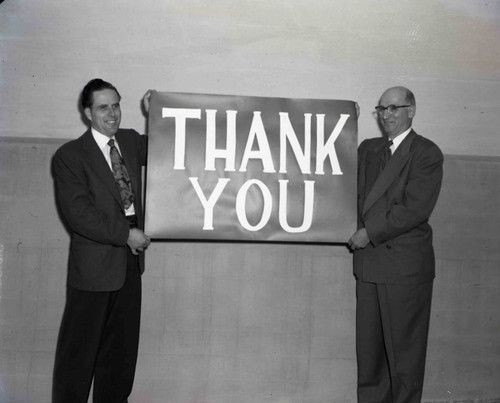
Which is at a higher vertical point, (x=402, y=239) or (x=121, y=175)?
(x=121, y=175)

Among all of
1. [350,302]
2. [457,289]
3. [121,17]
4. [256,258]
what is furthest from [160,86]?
[457,289]

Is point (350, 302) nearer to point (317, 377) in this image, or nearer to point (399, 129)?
point (317, 377)

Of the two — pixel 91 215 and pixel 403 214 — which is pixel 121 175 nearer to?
pixel 91 215

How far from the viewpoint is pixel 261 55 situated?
293 cm

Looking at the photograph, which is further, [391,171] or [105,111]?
A: [391,171]

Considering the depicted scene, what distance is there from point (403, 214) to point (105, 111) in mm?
1351

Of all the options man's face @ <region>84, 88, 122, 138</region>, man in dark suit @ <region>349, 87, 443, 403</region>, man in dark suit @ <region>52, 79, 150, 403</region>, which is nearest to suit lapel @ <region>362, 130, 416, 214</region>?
man in dark suit @ <region>349, 87, 443, 403</region>

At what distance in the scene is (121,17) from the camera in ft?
9.34

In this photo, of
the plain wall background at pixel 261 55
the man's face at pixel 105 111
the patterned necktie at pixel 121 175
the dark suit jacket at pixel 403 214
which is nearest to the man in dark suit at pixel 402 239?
the dark suit jacket at pixel 403 214

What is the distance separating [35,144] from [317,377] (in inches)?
73.1

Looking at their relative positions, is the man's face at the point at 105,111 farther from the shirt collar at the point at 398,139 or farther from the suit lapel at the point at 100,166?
the shirt collar at the point at 398,139

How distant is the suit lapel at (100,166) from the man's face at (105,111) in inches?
3.3

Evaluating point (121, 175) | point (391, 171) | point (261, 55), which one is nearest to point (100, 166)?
point (121, 175)

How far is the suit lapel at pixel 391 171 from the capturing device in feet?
8.41
